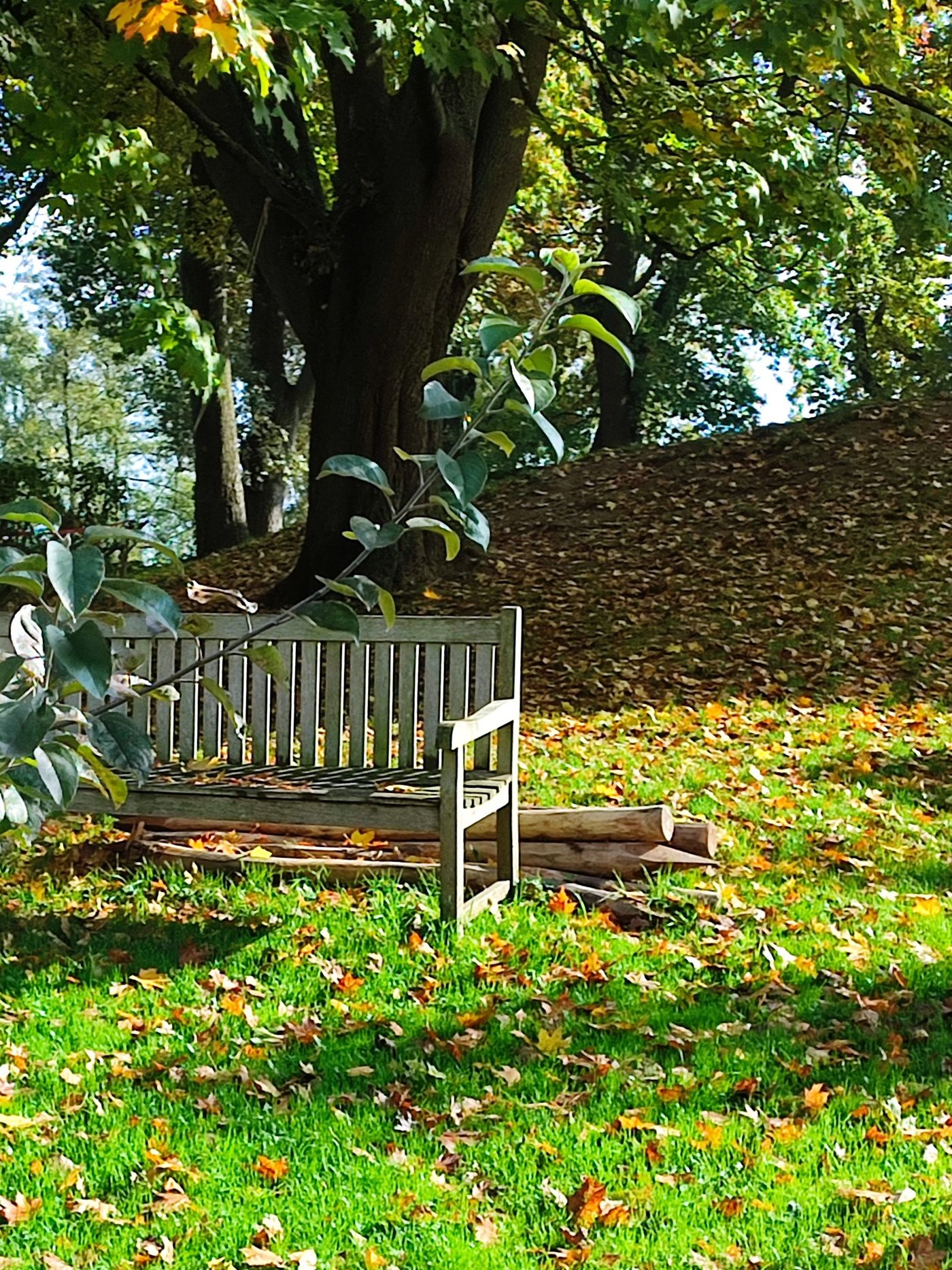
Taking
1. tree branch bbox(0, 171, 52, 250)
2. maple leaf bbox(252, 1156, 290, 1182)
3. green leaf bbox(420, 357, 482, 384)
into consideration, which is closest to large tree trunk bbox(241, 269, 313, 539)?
tree branch bbox(0, 171, 52, 250)

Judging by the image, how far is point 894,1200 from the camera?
3260mm

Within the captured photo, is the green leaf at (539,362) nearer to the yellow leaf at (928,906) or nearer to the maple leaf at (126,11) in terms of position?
the maple leaf at (126,11)

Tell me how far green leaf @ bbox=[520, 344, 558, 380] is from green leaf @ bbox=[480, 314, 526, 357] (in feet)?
0.12

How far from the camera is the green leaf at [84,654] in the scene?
1524mm

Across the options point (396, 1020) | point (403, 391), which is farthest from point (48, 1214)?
point (403, 391)

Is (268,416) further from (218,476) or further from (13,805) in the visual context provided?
(13,805)

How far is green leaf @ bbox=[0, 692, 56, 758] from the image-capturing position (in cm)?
159

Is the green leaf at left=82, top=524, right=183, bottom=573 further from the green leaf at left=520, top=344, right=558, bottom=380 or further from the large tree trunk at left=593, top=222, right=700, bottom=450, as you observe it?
the large tree trunk at left=593, top=222, right=700, bottom=450

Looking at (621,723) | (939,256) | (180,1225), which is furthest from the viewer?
(939,256)

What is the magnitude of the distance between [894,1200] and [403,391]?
8872 millimetres

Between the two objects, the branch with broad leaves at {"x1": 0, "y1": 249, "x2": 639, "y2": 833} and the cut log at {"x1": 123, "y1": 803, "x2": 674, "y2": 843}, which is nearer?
the branch with broad leaves at {"x1": 0, "y1": 249, "x2": 639, "y2": 833}

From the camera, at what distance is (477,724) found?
520 cm

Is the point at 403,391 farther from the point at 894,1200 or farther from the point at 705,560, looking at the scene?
the point at 894,1200

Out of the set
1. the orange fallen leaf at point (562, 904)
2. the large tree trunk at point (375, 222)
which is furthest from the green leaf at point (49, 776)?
the large tree trunk at point (375, 222)
